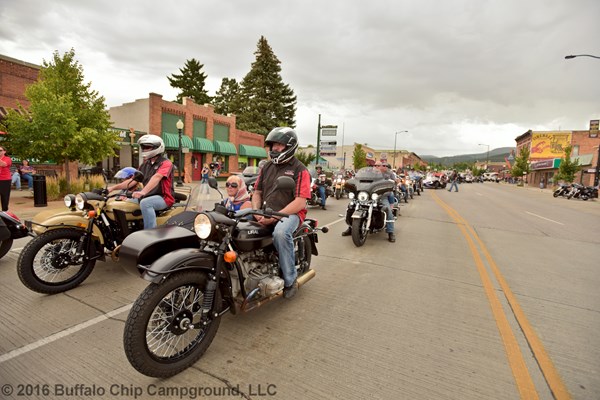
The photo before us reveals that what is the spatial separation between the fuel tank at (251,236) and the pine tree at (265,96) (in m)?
49.6

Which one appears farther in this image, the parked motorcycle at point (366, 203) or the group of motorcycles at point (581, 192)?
the group of motorcycles at point (581, 192)

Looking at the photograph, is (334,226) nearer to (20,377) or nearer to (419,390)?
(419,390)

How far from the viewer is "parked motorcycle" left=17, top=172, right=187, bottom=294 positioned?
12.7ft

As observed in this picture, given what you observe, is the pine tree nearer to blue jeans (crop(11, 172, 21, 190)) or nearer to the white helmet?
blue jeans (crop(11, 172, 21, 190))

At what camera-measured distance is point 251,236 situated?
3.20m

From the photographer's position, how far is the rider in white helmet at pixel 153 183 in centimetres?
462

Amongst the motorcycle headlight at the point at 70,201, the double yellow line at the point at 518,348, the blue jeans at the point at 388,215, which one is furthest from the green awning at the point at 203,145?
the double yellow line at the point at 518,348

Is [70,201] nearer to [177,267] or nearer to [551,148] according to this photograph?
[177,267]

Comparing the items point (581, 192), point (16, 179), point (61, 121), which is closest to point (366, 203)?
point (61, 121)

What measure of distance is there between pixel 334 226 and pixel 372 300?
203 inches

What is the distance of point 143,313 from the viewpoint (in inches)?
91.9

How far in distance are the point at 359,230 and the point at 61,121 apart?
11.7 meters

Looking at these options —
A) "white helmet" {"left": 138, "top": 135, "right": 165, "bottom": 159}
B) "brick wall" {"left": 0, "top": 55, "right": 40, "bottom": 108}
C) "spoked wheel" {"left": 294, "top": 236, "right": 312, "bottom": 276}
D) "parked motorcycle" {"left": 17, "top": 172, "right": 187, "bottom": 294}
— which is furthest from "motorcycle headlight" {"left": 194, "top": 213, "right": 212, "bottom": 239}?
"brick wall" {"left": 0, "top": 55, "right": 40, "bottom": 108}

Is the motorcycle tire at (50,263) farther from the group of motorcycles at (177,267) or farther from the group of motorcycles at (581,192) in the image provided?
the group of motorcycles at (581,192)
